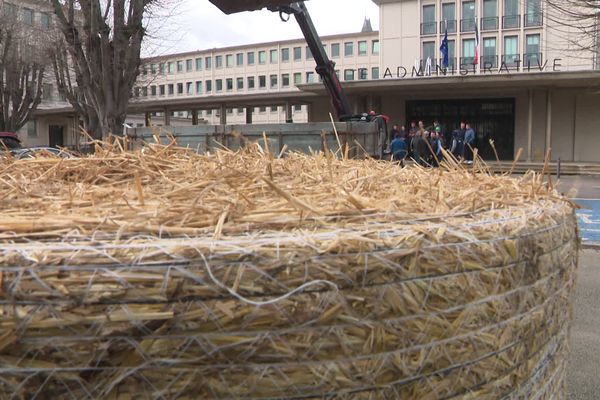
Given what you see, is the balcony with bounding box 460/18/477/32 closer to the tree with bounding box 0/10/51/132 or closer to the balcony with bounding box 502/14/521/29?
the balcony with bounding box 502/14/521/29

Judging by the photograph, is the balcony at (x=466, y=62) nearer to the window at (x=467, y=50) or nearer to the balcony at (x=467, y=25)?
the window at (x=467, y=50)

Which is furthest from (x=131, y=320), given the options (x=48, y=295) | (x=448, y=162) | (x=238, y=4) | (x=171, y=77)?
(x=171, y=77)

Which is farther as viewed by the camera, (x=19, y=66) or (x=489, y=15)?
(x=489, y=15)

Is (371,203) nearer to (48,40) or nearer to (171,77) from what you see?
(48,40)

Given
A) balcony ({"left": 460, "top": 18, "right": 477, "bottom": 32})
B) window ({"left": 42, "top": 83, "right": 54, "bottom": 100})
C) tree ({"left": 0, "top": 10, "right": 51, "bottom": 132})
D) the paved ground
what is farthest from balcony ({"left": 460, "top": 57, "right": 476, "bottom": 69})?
the paved ground

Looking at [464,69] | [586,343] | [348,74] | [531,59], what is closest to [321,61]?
[586,343]

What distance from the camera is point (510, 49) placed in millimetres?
48344

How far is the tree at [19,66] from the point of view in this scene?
2894 centimetres

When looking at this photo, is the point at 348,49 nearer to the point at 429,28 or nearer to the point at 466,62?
the point at 429,28

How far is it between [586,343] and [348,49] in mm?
77475

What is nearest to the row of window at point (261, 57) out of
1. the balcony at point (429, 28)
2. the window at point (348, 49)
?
the window at point (348, 49)

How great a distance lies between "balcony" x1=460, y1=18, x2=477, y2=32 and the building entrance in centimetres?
1647

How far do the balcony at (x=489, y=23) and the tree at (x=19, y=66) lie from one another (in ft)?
110

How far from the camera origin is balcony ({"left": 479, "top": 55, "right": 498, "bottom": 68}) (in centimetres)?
4759
